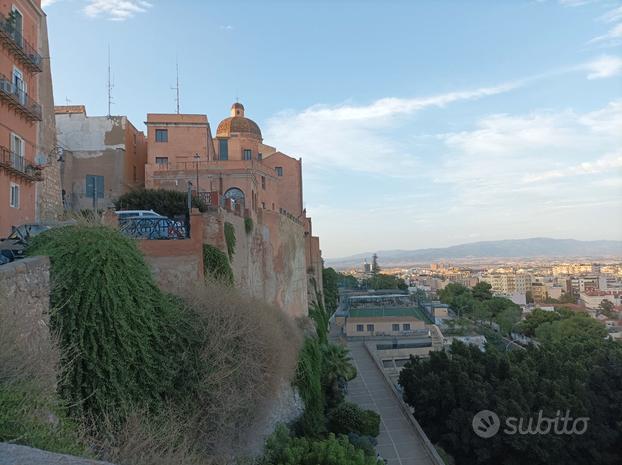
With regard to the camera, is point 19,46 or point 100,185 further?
point 100,185

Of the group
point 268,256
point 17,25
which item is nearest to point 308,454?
point 268,256

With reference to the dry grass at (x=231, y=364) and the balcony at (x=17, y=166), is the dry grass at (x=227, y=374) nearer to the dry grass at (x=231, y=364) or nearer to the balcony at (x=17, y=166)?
the dry grass at (x=231, y=364)

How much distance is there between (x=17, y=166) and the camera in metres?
14.8

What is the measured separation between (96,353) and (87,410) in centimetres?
81

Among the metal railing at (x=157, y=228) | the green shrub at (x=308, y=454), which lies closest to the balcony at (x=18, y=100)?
the metal railing at (x=157, y=228)

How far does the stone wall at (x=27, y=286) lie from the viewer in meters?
5.29

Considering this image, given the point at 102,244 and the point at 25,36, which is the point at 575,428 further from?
the point at 25,36

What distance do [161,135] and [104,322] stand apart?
23.7 meters

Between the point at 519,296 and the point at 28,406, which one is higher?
the point at 28,406

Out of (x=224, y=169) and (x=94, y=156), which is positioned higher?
(x=94, y=156)

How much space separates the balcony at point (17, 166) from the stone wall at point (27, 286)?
31.1ft

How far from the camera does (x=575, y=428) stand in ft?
58.5

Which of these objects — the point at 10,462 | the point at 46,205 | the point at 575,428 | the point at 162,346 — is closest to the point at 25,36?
the point at 46,205

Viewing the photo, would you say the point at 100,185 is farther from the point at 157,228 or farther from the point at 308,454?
the point at 308,454
